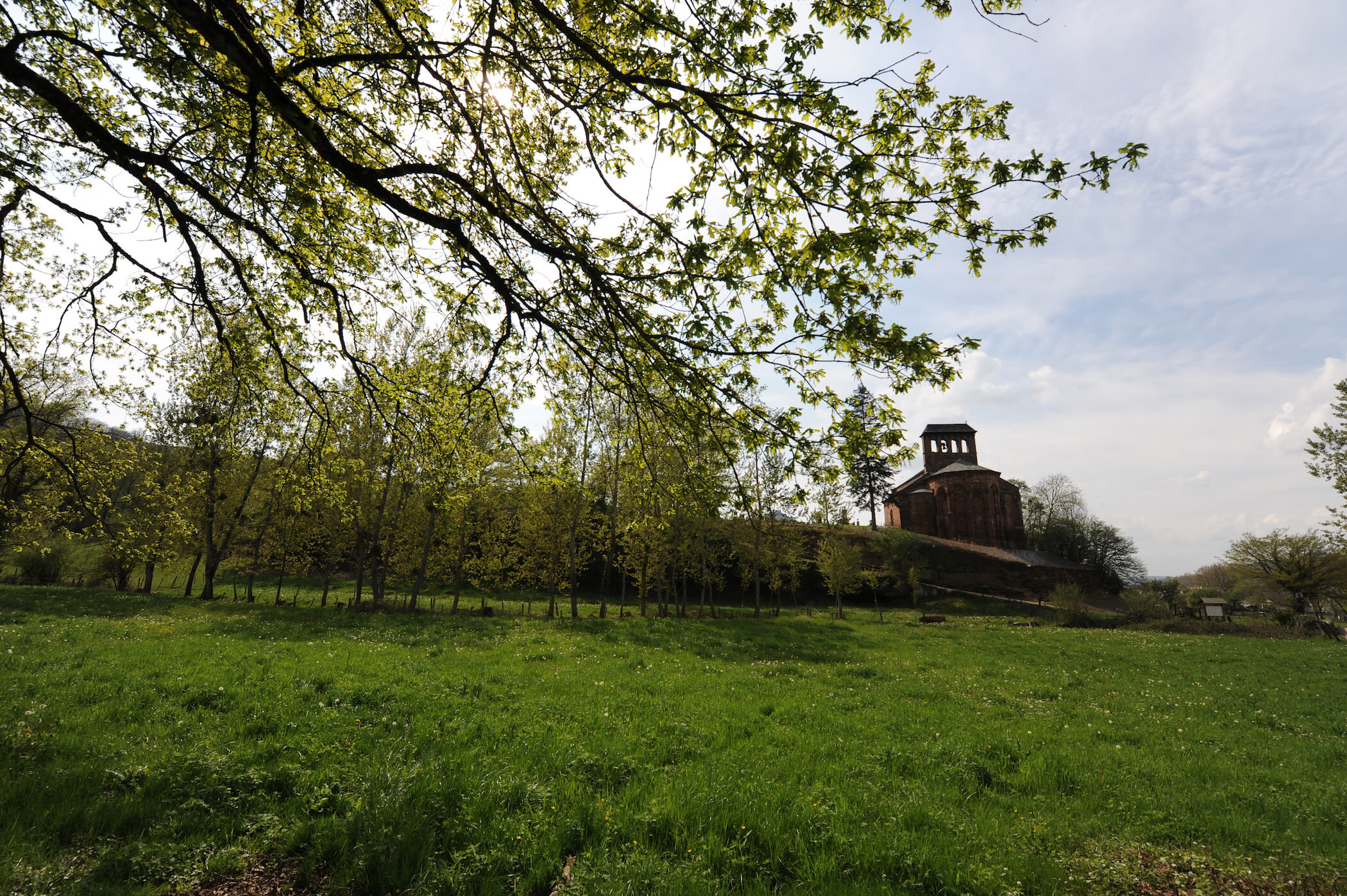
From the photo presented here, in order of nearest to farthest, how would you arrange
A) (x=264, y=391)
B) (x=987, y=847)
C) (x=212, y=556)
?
(x=987, y=847) → (x=264, y=391) → (x=212, y=556)

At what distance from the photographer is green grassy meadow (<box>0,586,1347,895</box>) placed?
4562mm

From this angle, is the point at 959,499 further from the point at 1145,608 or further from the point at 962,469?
the point at 1145,608

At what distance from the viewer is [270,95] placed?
492cm

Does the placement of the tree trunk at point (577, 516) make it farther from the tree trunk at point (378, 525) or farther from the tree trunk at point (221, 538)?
the tree trunk at point (221, 538)

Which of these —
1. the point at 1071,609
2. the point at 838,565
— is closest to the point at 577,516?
the point at 838,565

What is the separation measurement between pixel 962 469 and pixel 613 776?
69529mm

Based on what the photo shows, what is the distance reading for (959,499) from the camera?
65.6 metres

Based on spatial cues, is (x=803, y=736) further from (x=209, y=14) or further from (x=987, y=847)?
(x=209, y=14)

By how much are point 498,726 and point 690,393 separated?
578cm

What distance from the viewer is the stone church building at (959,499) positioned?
64.1 m

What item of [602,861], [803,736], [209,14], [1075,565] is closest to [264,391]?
[209,14]

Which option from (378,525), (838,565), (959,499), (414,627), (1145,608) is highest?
(959,499)

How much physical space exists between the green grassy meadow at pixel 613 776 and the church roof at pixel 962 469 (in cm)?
5451

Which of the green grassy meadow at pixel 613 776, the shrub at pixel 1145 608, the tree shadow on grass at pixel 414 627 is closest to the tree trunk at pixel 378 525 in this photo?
the tree shadow on grass at pixel 414 627
